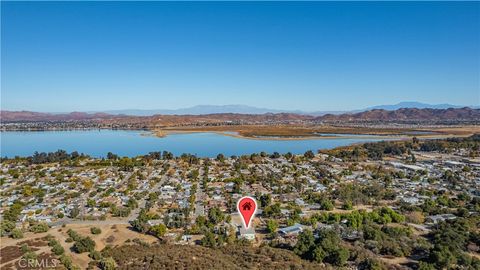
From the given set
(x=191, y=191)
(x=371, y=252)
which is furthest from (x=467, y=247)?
(x=191, y=191)

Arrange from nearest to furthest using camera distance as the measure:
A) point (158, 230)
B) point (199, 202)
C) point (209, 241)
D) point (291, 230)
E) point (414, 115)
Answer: point (209, 241) → point (158, 230) → point (291, 230) → point (199, 202) → point (414, 115)

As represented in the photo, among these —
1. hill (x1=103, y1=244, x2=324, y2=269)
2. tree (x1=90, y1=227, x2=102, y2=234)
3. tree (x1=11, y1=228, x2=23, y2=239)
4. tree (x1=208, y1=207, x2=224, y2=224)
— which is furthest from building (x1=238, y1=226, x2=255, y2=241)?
tree (x1=11, y1=228, x2=23, y2=239)

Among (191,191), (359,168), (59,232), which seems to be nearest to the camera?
(59,232)

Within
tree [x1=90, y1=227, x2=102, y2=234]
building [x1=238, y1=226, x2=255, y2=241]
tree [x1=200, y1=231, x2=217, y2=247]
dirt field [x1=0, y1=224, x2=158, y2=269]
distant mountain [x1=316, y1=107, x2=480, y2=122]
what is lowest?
dirt field [x1=0, y1=224, x2=158, y2=269]

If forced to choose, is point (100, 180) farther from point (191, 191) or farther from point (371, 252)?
point (371, 252)

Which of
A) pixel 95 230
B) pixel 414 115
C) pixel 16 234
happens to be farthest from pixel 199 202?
pixel 414 115

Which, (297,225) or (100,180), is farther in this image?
(100,180)

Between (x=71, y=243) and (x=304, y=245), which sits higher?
(x=304, y=245)

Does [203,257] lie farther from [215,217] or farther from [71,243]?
[71,243]

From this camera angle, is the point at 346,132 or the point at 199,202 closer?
the point at 199,202

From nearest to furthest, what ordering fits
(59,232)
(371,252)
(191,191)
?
(371,252)
(59,232)
(191,191)

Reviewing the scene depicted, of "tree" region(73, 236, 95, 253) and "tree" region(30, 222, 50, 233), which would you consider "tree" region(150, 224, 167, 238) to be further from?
"tree" region(30, 222, 50, 233)
